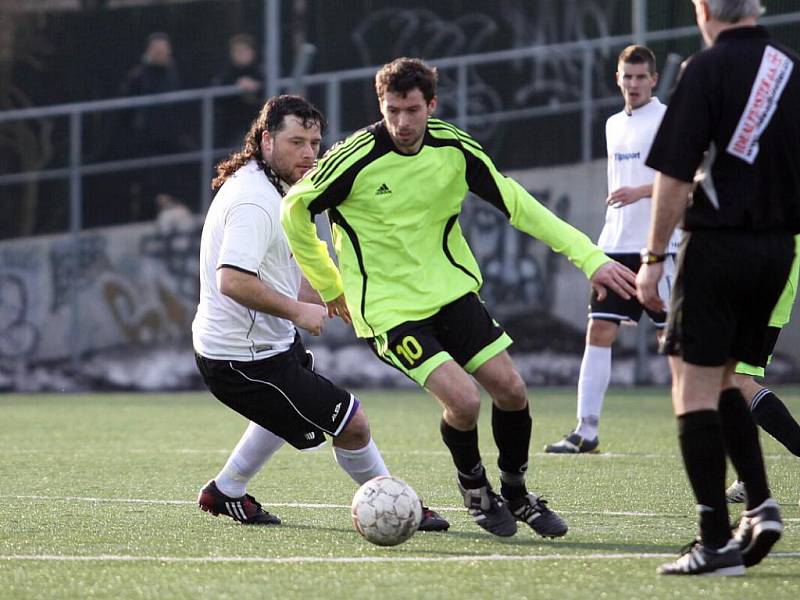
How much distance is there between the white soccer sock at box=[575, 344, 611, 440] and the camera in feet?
29.0

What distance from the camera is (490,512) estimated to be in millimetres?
5676

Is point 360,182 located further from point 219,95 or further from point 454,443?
point 219,95

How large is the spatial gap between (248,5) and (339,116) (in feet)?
5.10

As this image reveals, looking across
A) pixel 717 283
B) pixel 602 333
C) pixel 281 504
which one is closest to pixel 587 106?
pixel 602 333

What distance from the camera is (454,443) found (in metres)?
5.77

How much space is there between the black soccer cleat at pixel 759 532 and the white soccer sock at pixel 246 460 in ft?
7.40

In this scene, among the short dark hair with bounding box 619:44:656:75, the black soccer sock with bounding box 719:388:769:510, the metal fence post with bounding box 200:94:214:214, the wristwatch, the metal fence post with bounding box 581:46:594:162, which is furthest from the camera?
the metal fence post with bounding box 200:94:214:214

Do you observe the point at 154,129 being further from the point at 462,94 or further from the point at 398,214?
the point at 398,214

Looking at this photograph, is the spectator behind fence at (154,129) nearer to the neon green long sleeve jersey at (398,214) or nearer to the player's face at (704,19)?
the neon green long sleeve jersey at (398,214)

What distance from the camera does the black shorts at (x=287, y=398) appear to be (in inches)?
238

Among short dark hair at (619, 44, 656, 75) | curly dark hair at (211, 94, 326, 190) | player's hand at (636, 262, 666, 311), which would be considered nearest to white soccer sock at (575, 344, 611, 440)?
short dark hair at (619, 44, 656, 75)

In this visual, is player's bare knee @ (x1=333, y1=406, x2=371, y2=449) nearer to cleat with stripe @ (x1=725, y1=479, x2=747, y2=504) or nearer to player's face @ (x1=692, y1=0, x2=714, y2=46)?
cleat with stripe @ (x1=725, y1=479, x2=747, y2=504)

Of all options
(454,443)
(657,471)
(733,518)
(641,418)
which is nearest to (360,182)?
(454,443)

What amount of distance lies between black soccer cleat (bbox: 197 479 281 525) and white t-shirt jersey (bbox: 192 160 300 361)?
0.60m
